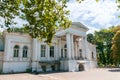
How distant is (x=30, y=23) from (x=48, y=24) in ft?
3.97

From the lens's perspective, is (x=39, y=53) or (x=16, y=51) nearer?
(x=16, y=51)

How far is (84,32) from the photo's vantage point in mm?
39094

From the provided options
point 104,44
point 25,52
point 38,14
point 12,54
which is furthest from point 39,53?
point 104,44

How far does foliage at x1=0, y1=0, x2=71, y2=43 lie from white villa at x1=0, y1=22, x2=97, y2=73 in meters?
18.1

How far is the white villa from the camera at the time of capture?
95.3ft

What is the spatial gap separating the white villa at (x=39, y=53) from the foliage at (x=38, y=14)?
18.1m

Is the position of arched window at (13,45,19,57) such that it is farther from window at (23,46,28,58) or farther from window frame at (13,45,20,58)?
window at (23,46,28,58)

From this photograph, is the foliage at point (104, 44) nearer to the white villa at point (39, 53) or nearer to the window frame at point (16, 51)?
the white villa at point (39, 53)

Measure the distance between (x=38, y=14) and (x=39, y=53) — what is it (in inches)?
858

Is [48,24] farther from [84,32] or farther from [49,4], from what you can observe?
[84,32]

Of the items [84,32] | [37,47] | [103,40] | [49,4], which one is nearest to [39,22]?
[49,4]

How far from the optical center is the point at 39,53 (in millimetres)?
32406

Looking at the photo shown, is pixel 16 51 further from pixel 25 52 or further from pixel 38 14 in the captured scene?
pixel 38 14

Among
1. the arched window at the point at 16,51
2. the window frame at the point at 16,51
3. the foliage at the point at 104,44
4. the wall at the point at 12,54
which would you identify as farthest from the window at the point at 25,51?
the foliage at the point at 104,44
